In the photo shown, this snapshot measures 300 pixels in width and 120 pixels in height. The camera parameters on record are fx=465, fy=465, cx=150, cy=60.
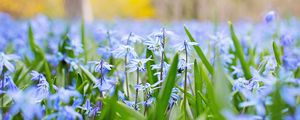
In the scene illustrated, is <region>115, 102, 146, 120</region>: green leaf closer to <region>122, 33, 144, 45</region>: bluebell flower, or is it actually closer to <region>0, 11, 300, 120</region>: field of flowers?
<region>0, 11, 300, 120</region>: field of flowers

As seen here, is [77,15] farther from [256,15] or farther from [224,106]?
[256,15]

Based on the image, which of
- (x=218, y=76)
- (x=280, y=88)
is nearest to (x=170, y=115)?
(x=218, y=76)

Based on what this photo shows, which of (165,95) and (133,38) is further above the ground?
(133,38)

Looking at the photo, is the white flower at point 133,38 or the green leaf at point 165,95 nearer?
the green leaf at point 165,95

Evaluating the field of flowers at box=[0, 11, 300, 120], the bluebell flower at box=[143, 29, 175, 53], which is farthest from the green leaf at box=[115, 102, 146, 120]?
the bluebell flower at box=[143, 29, 175, 53]

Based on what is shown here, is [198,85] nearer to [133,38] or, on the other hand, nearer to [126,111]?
[133,38]

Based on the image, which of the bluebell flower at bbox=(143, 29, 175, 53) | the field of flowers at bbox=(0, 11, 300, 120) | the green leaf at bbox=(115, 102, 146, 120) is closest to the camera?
the field of flowers at bbox=(0, 11, 300, 120)

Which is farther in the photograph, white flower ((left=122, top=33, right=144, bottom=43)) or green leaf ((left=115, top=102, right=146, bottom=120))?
white flower ((left=122, top=33, right=144, bottom=43))

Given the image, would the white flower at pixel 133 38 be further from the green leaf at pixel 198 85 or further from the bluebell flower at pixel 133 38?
the green leaf at pixel 198 85

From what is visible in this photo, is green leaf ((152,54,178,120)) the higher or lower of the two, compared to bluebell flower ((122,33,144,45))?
lower

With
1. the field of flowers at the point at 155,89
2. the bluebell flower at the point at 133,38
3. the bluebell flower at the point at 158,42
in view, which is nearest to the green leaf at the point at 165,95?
the field of flowers at the point at 155,89

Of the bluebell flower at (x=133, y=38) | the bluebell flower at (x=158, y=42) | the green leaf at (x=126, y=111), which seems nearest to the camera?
the green leaf at (x=126, y=111)

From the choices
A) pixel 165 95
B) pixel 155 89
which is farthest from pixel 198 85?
pixel 165 95
